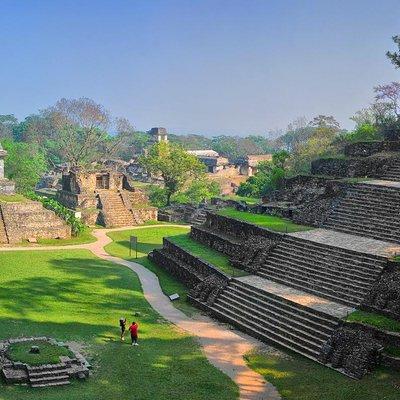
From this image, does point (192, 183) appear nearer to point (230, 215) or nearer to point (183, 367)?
point (230, 215)

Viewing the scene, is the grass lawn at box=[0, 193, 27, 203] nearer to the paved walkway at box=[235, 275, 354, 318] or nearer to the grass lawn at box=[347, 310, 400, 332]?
the paved walkway at box=[235, 275, 354, 318]

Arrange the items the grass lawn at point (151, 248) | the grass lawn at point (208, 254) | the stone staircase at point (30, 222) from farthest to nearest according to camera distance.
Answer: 1. the stone staircase at point (30, 222)
2. the grass lawn at point (151, 248)
3. the grass lawn at point (208, 254)

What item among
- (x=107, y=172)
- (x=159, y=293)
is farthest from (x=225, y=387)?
(x=107, y=172)

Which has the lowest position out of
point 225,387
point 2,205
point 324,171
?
point 225,387

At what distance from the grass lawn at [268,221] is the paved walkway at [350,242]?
0.81 m

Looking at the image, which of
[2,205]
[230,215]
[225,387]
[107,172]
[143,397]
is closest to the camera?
[143,397]

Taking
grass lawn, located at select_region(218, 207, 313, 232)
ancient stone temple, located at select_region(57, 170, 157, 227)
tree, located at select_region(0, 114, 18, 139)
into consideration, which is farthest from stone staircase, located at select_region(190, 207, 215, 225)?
tree, located at select_region(0, 114, 18, 139)

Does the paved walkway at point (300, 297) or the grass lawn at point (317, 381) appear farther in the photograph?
the paved walkway at point (300, 297)

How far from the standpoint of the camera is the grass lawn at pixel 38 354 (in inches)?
571

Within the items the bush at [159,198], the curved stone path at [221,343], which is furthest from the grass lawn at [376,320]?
the bush at [159,198]

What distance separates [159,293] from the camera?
23.1 meters

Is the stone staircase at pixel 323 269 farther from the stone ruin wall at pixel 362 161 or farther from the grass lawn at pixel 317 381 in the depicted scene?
the stone ruin wall at pixel 362 161

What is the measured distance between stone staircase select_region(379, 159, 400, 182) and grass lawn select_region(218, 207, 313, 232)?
4.88 meters

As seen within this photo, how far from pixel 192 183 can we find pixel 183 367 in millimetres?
38574
